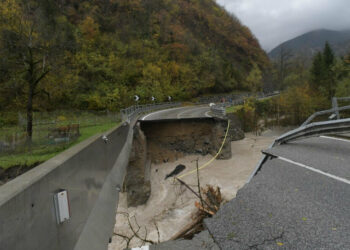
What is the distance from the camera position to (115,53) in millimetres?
45812

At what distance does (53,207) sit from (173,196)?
41.8 feet

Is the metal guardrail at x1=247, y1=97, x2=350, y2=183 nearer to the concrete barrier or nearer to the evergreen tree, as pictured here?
the concrete barrier

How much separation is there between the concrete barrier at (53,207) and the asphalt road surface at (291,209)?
1905mm

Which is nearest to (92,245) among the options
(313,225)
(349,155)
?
(313,225)

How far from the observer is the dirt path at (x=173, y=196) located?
31.4 feet

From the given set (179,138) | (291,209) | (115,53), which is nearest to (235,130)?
(179,138)

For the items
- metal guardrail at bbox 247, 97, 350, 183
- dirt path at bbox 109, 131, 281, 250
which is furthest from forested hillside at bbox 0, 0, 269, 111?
metal guardrail at bbox 247, 97, 350, 183

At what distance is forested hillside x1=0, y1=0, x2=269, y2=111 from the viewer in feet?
49.4

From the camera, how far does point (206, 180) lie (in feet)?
49.4

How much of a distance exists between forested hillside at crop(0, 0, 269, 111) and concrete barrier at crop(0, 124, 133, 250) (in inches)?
563

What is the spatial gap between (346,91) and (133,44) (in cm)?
4206

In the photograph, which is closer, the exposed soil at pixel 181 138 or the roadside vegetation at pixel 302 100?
the exposed soil at pixel 181 138

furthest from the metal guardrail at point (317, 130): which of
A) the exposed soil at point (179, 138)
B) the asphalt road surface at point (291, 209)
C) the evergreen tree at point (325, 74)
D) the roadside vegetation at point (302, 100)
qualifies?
the evergreen tree at point (325, 74)

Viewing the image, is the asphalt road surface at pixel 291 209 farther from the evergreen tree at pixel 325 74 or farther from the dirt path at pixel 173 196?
the evergreen tree at pixel 325 74
